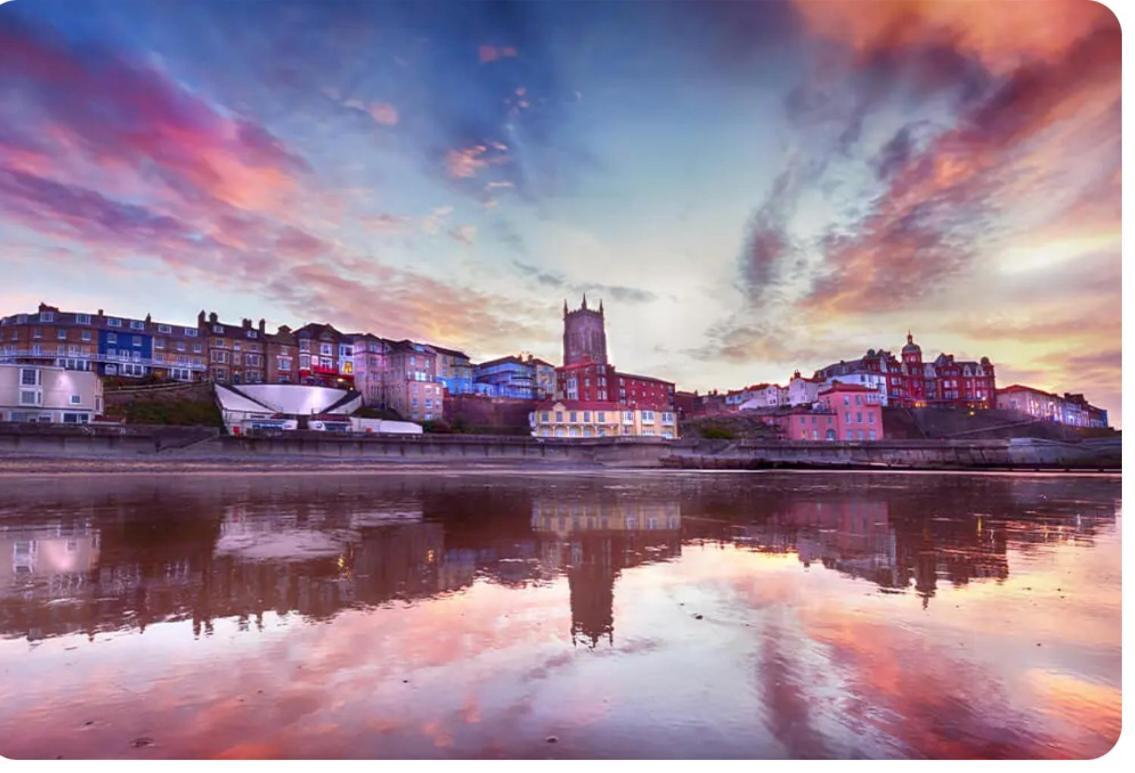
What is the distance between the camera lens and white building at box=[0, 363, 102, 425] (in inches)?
1310

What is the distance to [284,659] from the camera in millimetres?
3393

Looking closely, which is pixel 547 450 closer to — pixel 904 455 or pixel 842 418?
pixel 904 455

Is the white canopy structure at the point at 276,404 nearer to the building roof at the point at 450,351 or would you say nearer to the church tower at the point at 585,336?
the building roof at the point at 450,351

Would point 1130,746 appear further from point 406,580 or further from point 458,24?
point 458,24

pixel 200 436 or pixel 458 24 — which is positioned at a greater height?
pixel 458 24

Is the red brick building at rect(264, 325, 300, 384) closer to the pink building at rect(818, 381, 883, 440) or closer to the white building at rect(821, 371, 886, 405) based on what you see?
the pink building at rect(818, 381, 883, 440)

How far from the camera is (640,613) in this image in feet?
14.8

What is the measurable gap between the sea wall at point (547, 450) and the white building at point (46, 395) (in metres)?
6.71

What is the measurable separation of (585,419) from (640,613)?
187 ft

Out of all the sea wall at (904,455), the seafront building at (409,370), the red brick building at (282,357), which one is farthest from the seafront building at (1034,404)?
the red brick building at (282,357)

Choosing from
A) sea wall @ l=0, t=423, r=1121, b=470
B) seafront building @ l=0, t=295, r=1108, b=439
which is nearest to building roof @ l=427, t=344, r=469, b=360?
seafront building @ l=0, t=295, r=1108, b=439

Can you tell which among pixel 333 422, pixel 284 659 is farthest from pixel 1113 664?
pixel 333 422
